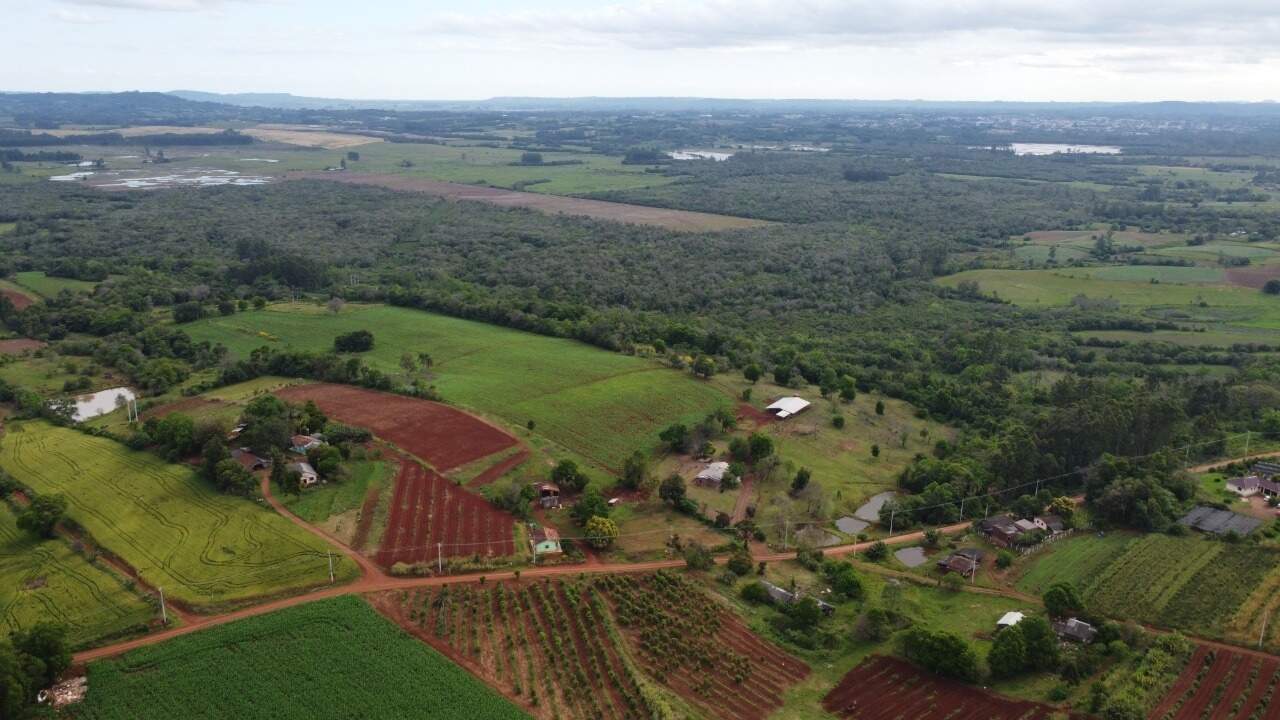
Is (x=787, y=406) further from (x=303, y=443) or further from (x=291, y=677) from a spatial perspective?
(x=291, y=677)

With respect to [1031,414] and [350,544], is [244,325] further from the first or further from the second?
[1031,414]

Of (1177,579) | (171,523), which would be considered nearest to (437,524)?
(171,523)

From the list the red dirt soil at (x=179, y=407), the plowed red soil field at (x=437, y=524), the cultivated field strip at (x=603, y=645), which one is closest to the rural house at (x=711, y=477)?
the cultivated field strip at (x=603, y=645)

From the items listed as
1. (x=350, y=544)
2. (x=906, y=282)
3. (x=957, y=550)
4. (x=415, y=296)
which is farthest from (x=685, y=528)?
(x=906, y=282)

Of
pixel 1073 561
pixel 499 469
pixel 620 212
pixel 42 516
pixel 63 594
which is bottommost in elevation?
pixel 1073 561

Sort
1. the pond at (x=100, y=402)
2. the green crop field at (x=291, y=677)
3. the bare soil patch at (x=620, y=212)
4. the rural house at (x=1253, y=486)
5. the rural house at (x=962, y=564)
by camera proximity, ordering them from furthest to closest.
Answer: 1. the bare soil patch at (x=620, y=212)
2. the pond at (x=100, y=402)
3. the rural house at (x=1253, y=486)
4. the rural house at (x=962, y=564)
5. the green crop field at (x=291, y=677)

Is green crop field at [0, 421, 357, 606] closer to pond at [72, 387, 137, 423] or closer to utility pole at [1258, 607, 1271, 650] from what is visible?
pond at [72, 387, 137, 423]

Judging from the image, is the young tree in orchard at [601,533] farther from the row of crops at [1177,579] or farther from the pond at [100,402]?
the pond at [100,402]
